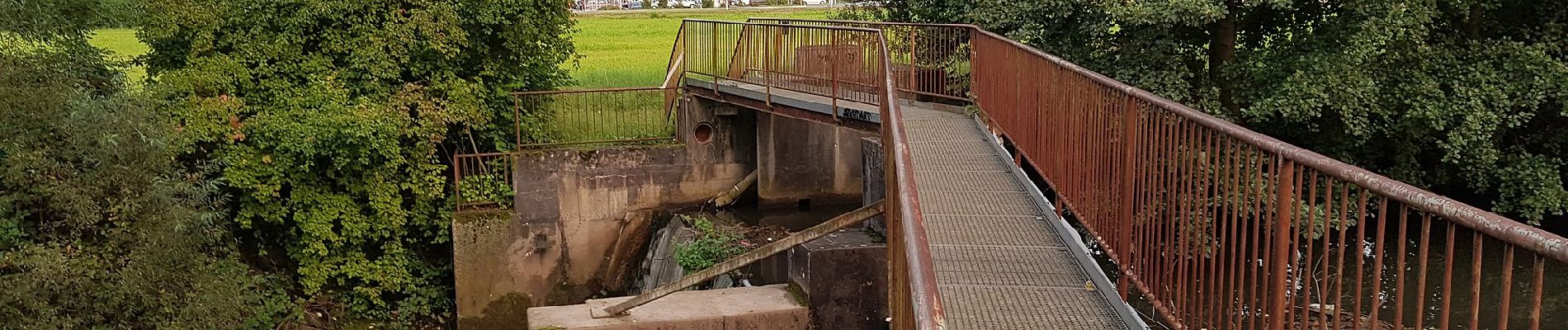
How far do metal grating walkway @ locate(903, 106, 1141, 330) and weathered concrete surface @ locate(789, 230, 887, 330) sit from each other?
5.91 feet

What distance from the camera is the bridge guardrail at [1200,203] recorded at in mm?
2654

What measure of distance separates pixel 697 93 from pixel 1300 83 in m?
8.09

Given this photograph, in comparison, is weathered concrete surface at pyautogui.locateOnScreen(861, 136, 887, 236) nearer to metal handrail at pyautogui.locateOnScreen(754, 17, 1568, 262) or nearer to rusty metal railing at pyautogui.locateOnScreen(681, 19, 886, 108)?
rusty metal railing at pyautogui.locateOnScreen(681, 19, 886, 108)

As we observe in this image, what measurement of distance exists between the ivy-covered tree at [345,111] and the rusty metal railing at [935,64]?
5.42m

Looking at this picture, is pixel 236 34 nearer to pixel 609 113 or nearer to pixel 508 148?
pixel 508 148

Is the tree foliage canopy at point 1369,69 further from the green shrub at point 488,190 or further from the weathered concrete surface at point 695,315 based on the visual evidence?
the green shrub at point 488,190

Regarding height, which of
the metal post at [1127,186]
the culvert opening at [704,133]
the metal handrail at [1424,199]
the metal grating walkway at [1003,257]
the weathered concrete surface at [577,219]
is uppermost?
the metal handrail at [1424,199]

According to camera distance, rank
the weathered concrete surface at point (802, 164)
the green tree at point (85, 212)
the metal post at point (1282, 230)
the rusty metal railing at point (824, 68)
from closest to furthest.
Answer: the metal post at point (1282, 230) → the rusty metal railing at point (824, 68) → the green tree at point (85, 212) → the weathered concrete surface at point (802, 164)

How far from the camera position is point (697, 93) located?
16969 millimetres

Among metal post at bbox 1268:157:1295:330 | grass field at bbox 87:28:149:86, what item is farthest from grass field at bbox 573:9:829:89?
metal post at bbox 1268:157:1295:330

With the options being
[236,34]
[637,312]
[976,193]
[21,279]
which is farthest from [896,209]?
[236,34]

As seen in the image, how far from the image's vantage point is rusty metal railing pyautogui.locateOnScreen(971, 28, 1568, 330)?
265 cm

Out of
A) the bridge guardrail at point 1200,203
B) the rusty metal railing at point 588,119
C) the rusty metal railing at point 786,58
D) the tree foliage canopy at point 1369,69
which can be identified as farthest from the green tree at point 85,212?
the tree foliage canopy at point 1369,69

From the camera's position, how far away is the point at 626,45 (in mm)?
33500
